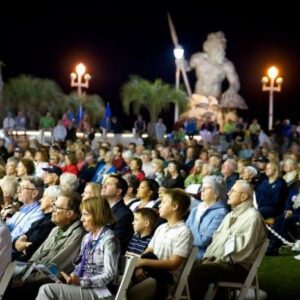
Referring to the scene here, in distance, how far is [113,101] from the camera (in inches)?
1741

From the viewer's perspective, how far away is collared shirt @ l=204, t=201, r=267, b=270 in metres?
6.96

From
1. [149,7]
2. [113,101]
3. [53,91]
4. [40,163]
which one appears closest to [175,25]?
[149,7]

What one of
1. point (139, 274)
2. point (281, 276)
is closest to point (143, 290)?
point (139, 274)

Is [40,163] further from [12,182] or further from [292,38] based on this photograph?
[292,38]

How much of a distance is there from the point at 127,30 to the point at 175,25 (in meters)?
3.10

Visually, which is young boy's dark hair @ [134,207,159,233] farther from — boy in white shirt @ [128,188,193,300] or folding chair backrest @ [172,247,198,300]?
folding chair backrest @ [172,247,198,300]

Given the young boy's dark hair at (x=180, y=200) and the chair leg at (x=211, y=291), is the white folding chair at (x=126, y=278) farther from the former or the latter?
the chair leg at (x=211, y=291)

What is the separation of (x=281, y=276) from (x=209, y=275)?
2517mm

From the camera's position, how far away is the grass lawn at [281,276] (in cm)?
817

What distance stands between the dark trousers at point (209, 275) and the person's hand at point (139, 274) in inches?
31.2

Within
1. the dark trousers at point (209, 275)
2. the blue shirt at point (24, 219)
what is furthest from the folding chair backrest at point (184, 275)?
the blue shirt at point (24, 219)

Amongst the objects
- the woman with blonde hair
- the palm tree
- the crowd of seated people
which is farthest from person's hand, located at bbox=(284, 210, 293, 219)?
the palm tree

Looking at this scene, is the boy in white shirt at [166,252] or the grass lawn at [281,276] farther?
the grass lawn at [281,276]

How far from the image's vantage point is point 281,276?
29.8 ft
